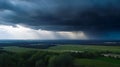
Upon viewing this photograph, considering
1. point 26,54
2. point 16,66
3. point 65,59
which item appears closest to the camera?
point 16,66

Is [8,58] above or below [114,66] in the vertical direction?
above

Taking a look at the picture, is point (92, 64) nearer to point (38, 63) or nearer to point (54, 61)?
point (54, 61)

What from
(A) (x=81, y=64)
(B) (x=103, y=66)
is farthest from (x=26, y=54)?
(B) (x=103, y=66)

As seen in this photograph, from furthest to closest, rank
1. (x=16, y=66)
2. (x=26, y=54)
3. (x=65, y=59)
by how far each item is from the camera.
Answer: (x=26, y=54)
(x=65, y=59)
(x=16, y=66)

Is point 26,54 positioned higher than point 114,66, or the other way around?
point 26,54

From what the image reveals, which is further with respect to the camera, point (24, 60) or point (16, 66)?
point (24, 60)

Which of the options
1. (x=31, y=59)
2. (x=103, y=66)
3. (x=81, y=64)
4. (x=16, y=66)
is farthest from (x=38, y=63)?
(x=103, y=66)

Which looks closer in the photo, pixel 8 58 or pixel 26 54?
pixel 8 58

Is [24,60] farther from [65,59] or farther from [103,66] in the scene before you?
[103,66]
